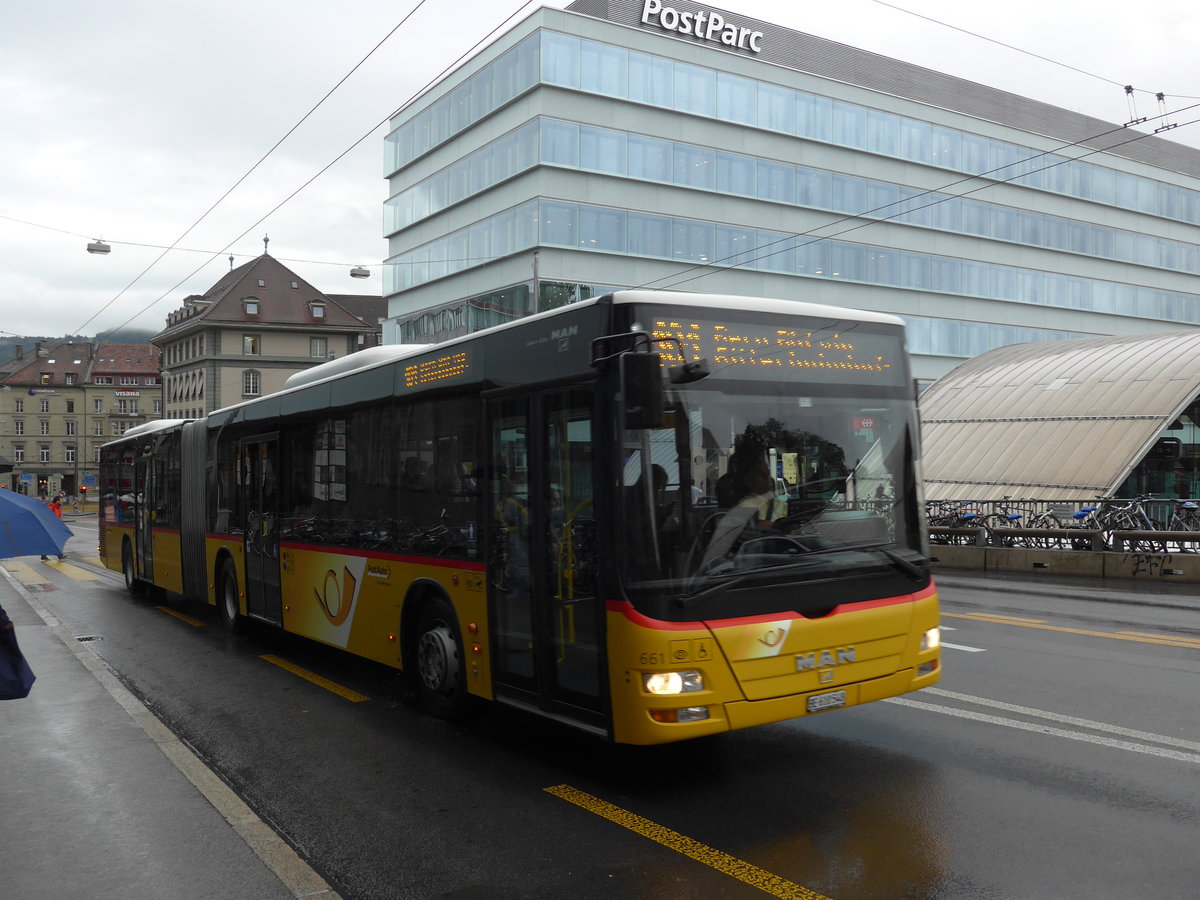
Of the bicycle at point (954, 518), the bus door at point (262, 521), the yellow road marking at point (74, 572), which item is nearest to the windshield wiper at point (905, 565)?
the bus door at point (262, 521)

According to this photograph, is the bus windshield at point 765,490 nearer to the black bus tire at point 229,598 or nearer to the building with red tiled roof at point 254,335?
the black bus tire at point 229,598

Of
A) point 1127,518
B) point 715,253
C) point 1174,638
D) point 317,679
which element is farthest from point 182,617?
point 715,253

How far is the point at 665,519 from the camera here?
222 inches

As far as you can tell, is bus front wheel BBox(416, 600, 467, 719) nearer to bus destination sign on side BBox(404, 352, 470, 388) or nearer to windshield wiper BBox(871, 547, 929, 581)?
bus destination sign on side BBox(404, 352, 470, 388)

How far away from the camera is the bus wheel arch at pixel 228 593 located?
1253cm

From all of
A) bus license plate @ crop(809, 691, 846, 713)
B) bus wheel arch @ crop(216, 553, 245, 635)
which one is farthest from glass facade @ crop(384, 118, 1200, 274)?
bus license plate @ crop(809, 691, 846, 713)

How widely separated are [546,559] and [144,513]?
12.6 meters

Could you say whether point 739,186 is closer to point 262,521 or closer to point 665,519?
point 262,521

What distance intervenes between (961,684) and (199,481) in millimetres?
9677

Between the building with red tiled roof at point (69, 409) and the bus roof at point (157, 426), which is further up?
the building with red tiled roof at point (69, 409)

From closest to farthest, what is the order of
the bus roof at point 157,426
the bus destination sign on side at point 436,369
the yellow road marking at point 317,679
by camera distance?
1. the bus destination sign on side at point 436,369
2. the yellow road marking at point 317,679
3. the bus roof at point 157,426

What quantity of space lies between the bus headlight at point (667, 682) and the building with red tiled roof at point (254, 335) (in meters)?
82.6

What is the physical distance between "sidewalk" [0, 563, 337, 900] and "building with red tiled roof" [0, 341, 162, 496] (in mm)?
114758

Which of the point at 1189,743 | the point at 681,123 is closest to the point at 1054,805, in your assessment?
the point at 1189,743
